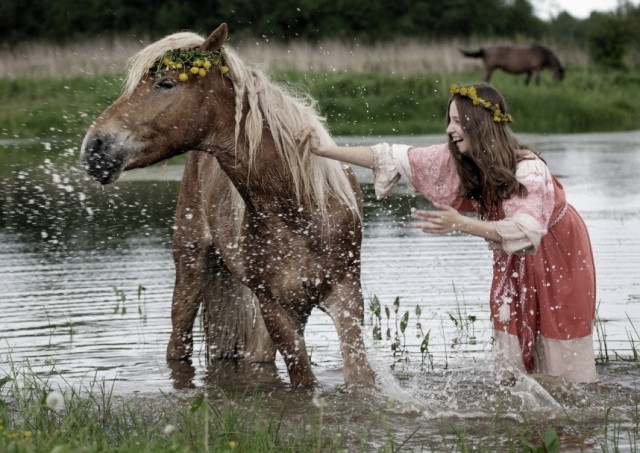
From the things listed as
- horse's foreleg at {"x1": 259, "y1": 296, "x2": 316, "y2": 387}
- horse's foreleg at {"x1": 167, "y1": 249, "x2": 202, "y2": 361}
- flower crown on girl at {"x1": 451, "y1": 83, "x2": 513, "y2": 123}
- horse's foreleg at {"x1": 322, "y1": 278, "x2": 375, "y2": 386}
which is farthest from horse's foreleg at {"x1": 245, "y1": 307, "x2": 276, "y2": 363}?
flower crown on girl at {"x1": 451, "y1": 83, "x2": 513, "y2": 123}

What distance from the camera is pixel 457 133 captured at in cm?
598

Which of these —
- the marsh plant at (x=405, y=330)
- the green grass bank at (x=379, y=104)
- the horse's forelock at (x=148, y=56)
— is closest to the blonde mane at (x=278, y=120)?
the horse's forelock at (x=148, y=56)

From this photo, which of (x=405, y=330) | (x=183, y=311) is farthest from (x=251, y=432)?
(x=405, y=330)

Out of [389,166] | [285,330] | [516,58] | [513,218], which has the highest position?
[516,58]

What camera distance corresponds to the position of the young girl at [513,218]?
5.87 m

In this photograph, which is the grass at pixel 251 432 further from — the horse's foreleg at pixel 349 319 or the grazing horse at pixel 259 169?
the grazing horse at pixel 259 169

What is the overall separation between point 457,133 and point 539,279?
33.6 inches

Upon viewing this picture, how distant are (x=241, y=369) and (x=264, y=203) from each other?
1.80m

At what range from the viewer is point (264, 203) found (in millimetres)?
6160

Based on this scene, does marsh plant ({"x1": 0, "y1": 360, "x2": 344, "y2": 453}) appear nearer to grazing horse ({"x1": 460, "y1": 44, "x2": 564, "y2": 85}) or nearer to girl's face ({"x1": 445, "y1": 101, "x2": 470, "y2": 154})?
girl's face ({"x1": 445, "y1": 101, "x2": 470, "y2": 154})

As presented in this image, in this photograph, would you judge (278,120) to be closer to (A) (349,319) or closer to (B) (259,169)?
(B) (259,169)

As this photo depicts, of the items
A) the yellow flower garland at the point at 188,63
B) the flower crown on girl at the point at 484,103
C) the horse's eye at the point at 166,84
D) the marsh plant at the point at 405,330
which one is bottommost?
the marsh plant at the point at 405,330

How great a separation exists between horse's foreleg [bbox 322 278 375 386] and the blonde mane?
1.32 feet

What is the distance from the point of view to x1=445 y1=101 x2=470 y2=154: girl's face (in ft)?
19.6
